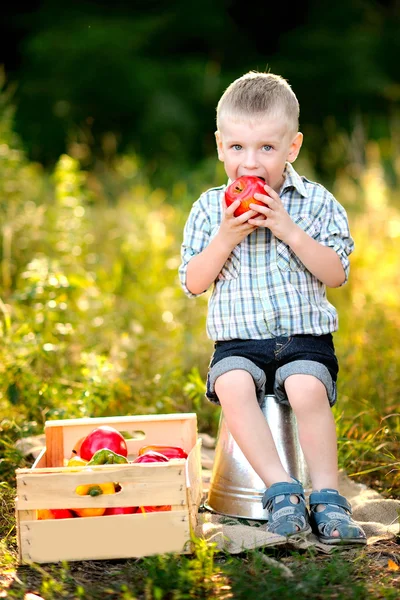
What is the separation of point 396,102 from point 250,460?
10.8 meters

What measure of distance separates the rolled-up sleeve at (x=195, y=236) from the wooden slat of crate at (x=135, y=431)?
16.6 inches

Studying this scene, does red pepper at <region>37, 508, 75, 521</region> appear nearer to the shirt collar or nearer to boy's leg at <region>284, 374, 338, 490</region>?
boy's leg at <region>284, 374, 338, 490</region>

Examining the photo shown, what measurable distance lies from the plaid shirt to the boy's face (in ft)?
0.38

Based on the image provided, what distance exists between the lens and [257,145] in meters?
2.46

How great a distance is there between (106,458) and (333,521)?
64 centimetres

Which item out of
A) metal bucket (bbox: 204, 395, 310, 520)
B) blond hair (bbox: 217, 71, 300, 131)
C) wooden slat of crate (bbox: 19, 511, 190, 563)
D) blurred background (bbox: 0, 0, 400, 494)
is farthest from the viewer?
blurred background (bbox: 0, 0, 400, 494)

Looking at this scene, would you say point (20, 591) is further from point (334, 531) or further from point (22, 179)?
point (22, 179)

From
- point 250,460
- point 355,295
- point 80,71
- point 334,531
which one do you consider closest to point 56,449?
point 250,460

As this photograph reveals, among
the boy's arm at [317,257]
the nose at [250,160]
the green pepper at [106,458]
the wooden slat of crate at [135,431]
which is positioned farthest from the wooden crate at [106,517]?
the nose at [250,160]

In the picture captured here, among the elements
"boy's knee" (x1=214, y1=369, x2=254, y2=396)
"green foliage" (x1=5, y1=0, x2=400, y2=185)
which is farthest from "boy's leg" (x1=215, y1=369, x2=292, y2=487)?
"green foliage" (x1=5, y1=0, x2=400, y2=185)

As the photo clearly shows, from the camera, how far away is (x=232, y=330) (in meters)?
2.56

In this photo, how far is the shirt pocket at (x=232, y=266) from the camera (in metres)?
2.59

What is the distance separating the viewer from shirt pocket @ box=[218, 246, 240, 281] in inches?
102

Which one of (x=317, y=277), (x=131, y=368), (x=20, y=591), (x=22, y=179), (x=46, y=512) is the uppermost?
(x=22, y=179)
